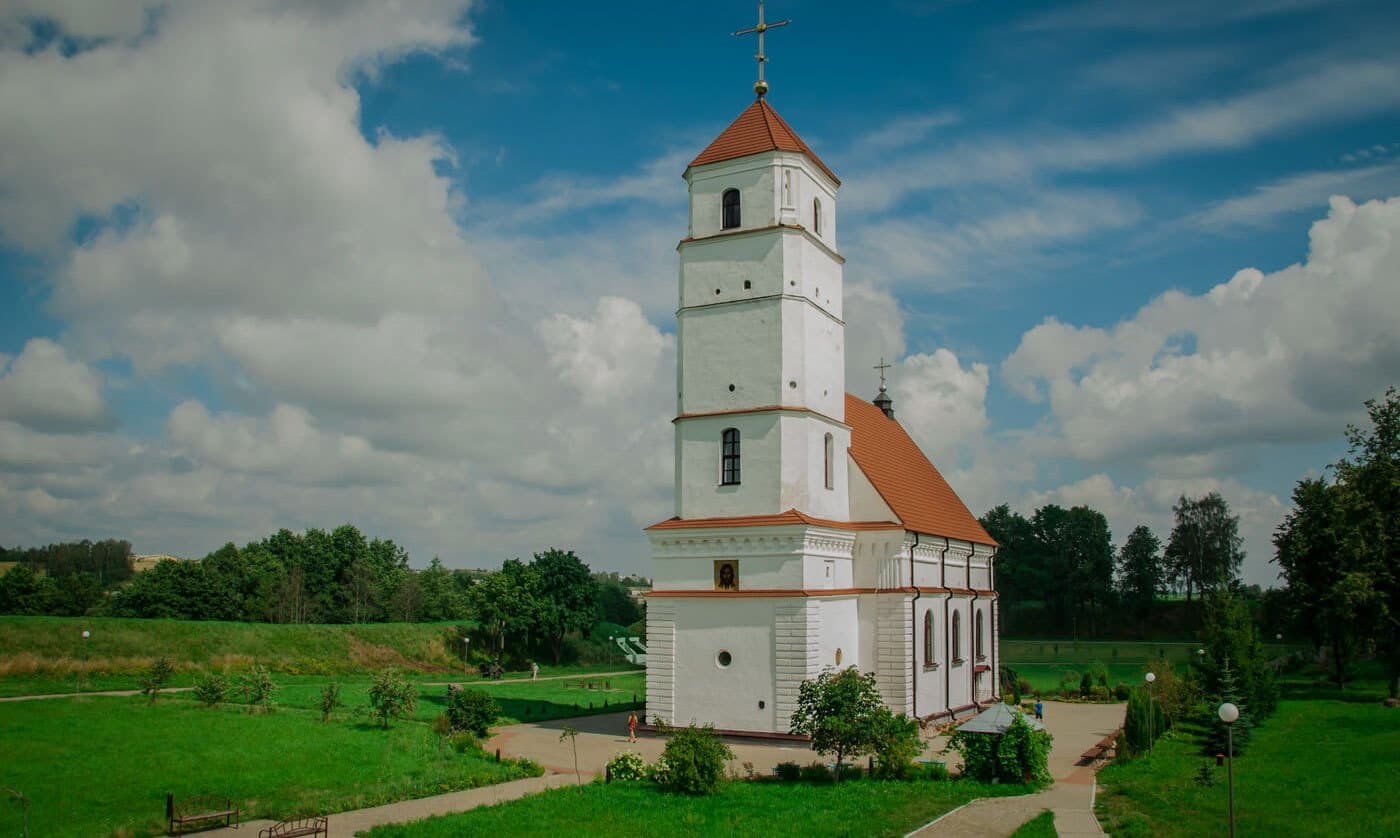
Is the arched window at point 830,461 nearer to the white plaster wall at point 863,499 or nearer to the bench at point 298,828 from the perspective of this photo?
the white plaster wall at point 863,499

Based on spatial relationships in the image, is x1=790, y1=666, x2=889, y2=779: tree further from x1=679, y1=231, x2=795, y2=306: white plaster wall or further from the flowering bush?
x1=679, y1=231, x2=795, y2=306: white plaster wall

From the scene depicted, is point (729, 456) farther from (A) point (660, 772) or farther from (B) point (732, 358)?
(A) point (660, 772)

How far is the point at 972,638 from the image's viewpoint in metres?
36.7

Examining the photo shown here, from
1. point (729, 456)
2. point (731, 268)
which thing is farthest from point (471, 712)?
point (731, 268)

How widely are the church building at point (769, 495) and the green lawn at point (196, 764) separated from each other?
708 cm

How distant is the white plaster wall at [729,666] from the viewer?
26438 millimetres

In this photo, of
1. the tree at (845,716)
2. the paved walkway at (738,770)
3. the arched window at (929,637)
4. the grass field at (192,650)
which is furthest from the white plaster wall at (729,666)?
the grass field at (192,650)

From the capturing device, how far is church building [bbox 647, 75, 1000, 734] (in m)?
26.8

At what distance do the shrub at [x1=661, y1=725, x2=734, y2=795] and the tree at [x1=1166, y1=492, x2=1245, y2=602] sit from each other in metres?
70.8

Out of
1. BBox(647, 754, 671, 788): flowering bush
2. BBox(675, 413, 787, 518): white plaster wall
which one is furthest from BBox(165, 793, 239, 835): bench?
BBox(675, 413, 787, 518): white plaster wall

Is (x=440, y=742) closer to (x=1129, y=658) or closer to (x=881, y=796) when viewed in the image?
(x=881, y=796)

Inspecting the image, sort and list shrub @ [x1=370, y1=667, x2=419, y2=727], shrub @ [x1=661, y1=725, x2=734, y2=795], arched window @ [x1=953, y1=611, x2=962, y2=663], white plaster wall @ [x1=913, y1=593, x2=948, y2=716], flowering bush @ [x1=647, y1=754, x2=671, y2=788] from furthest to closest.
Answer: arched window @ [x1=953, y1=611, x2=962, y2=663], white plaster wall @ [x1=913, y1=593, x2=948, y2=716], shrub @ [x1=370, y1=667, x2=419, y2=727], flowering bush @ [x1=647, y1=754, x2=671, y2=788], shrub @ [x1=661, y1=725, x2=734, y2=795]

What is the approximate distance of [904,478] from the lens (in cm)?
3559

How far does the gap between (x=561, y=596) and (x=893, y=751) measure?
139ft
